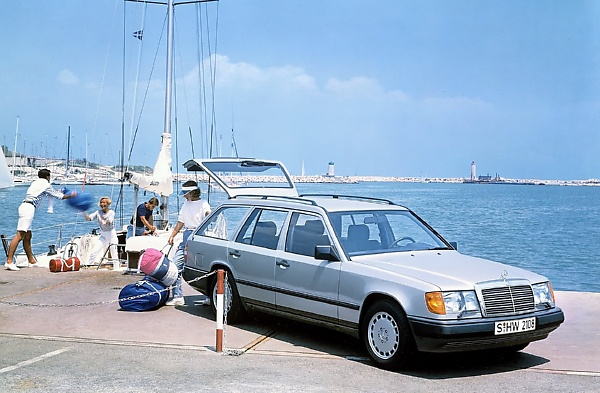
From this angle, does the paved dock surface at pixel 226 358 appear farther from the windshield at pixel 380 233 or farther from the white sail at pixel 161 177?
the white sail at pixel 161 177

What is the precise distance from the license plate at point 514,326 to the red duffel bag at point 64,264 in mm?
10241

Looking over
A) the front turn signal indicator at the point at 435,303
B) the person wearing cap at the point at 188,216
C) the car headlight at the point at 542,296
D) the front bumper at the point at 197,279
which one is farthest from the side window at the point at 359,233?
the person wearing cap at the point at 188,216

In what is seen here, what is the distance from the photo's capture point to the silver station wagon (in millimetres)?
7449

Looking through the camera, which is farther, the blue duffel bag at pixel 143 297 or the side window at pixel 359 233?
the blue duffel bag at pixel 143 297

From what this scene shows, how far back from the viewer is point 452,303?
740 cm

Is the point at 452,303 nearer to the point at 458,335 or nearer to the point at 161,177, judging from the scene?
the point at 458,335

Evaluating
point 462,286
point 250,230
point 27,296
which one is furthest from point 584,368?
point 27,296

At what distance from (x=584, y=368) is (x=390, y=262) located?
7.40 ft

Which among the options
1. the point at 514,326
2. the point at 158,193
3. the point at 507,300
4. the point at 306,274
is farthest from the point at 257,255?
the point at 158,193

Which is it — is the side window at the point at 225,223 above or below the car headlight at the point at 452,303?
above

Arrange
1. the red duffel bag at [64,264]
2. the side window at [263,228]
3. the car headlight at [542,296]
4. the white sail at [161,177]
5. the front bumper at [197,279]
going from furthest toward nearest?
the white sail at [161,177] < the red duffel bag at [64,264] < the front bumper at [197,279] < the side window at [263,228] < the car headlight at [542,296]

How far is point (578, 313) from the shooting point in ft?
37.1

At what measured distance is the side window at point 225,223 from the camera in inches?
409

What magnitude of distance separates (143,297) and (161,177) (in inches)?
243
